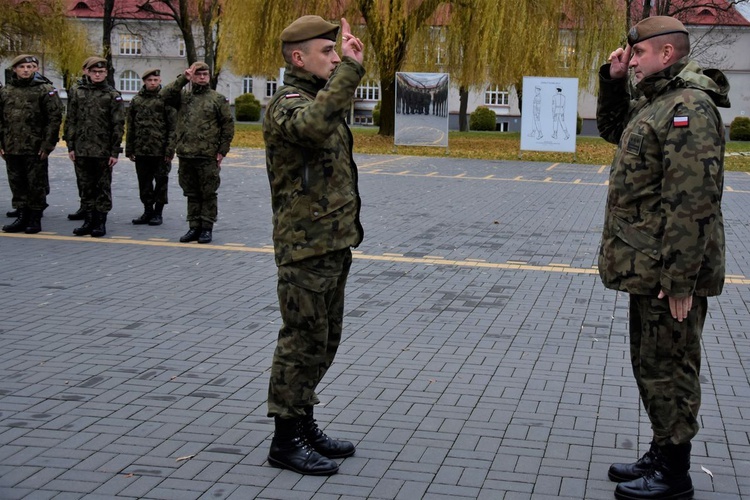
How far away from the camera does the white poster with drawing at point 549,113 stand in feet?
87.7

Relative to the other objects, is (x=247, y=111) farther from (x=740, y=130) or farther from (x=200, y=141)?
(x=200, y=141)

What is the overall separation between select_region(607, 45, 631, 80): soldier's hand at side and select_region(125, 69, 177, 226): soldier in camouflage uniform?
8.53m

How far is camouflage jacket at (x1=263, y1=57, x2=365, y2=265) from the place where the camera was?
443 cm

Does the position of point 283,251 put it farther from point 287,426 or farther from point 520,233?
point 520,233

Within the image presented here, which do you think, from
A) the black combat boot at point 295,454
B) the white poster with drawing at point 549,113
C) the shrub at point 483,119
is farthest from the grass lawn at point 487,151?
the black combat boot at point 295,454

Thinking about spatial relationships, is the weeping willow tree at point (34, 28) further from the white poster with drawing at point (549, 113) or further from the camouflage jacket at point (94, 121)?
the camouflage jacket at point (94, 121)

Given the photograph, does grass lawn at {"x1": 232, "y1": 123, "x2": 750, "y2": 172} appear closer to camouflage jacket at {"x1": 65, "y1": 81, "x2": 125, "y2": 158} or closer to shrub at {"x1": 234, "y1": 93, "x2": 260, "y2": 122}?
camouflage jacket at {"x1": 65, "y1": 81, "x2": 125, "y2": 158}

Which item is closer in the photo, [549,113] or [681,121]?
[681,121]

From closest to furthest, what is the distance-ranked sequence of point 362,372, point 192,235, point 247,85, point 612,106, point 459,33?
1. point 612,106
2. point 362,372
3. point 192,235
4. point 459,33
5. point 247,85

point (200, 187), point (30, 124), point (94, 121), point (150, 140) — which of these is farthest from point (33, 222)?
point (200, 187)

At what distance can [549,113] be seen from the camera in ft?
88.6

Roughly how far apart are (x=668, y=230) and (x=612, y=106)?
0.85 metres

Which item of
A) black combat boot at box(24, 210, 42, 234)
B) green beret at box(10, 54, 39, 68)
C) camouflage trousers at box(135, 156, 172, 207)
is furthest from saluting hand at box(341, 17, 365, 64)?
camouflage trousers at box(135, 156, 172, 207)

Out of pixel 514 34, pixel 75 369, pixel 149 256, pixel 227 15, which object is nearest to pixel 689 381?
pixel 75 369
